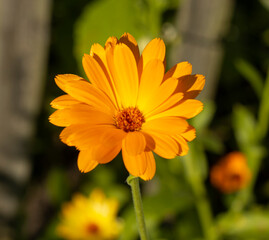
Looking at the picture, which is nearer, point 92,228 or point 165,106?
point 165,106

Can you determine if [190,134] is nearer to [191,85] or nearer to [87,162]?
[191,85]

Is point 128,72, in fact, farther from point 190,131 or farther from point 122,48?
point 190,131

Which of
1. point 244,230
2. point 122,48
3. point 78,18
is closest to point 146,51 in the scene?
point 122,48

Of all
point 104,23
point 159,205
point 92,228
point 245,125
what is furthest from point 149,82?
point 92,228

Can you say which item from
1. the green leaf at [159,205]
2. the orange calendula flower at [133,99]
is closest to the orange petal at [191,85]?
the orange calendula flower at [133,99]

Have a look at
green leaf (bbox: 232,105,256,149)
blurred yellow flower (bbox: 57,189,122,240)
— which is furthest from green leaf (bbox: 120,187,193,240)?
blurred yellow flower (bbox: 57,189,122,240)
